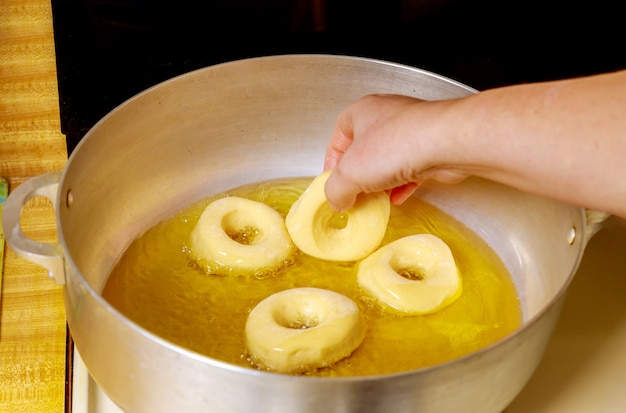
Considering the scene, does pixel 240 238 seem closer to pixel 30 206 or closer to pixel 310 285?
pixel 310 285

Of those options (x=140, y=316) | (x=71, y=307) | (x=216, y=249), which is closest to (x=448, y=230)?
(x=216, y=249)

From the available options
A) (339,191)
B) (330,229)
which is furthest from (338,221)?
(339,191)

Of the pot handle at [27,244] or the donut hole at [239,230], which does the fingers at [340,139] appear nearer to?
the donut hole at [239,230]

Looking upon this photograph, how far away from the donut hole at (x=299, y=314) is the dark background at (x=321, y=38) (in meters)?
0.40

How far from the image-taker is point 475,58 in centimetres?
112

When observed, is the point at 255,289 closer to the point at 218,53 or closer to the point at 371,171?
the point at 371,171

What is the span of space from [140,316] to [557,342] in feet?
1.68

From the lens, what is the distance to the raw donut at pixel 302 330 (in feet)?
2.63

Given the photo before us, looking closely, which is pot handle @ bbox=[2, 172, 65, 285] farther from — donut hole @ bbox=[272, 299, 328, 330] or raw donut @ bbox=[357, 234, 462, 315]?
raw donut @ bbox=[357, 234, 462, 315]

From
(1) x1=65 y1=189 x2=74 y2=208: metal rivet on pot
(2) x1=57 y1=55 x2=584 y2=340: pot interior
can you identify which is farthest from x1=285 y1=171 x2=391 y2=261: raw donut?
(1) x1=65 y1=189 x2=74 y2=208: metal rivet on pot

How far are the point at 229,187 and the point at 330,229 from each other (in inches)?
8.2

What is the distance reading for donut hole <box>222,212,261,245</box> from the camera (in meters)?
1.02

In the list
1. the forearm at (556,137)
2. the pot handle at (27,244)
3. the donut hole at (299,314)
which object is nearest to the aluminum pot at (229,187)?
the pot handle at (27,244)

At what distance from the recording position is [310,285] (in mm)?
952
